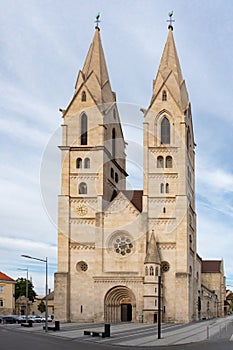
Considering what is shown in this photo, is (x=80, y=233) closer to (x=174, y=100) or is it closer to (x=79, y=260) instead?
(x=79, y=260)

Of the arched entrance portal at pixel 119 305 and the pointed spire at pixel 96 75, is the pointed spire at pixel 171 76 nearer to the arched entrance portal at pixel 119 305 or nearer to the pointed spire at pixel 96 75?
the pointed spire at pixel 96 75

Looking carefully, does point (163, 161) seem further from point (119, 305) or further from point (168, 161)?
point (119, 305)

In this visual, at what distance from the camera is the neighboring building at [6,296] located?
94.7m

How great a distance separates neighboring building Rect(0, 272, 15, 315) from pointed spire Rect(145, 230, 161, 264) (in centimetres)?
3828

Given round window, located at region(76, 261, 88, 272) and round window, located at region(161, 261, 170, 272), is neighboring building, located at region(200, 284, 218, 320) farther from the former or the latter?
round window, located at region(76, 261, 88, 272)

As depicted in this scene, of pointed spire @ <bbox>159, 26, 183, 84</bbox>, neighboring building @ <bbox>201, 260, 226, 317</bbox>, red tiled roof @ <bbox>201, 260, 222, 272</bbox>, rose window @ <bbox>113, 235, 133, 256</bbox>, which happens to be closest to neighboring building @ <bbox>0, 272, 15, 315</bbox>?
rose window @ <bbox>113, 235, 133, 256</bbox>

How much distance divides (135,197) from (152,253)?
10605 millimetres

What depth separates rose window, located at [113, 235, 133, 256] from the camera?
220ft

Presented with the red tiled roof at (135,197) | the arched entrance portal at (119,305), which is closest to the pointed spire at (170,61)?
the red tiled roof at (135,197)

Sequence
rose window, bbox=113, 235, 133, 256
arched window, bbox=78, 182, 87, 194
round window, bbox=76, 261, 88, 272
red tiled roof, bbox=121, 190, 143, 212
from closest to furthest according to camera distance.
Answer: rose window, bbox=113, 235, 133, 256 < round window, bbox=76, 261, 88, 272 < arched window, bbox=78, 182, 87, 194 < red tiled roof, bbox=121, 190, 143, 212

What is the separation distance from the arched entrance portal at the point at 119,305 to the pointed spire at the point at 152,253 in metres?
4.55

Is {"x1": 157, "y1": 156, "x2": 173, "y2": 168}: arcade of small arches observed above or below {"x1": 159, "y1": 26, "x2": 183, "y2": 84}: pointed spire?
below

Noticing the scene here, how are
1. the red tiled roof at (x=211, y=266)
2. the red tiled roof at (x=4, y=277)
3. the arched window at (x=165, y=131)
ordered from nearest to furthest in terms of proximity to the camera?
1. the arched window at (x=165, y=131)
2. the red tiled roof at (x=4, y=277)
3. the red tiled roof at (x=211, y=266)

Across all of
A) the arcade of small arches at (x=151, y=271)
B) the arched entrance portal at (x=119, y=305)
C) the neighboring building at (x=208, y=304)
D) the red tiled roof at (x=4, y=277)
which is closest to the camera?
the arcade of small arches at (x=151, y=271)
